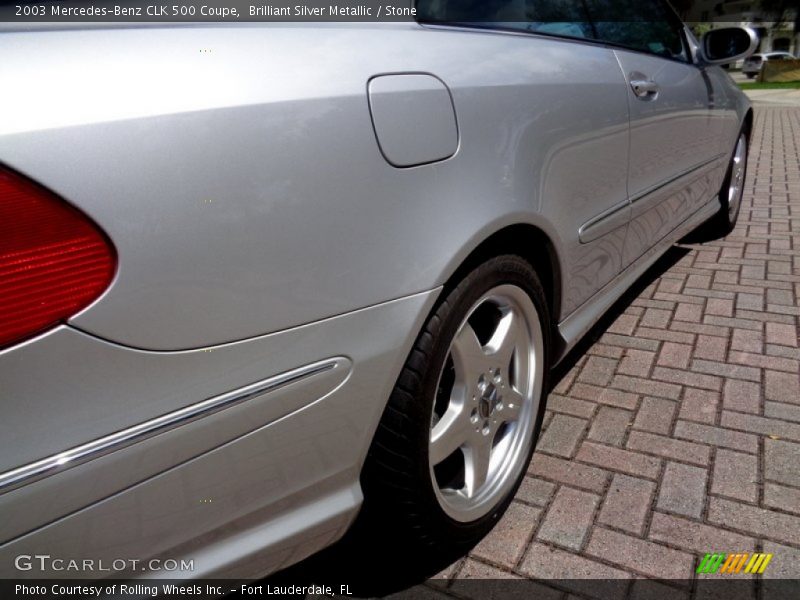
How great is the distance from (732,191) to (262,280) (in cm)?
422

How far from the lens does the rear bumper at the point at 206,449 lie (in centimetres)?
91

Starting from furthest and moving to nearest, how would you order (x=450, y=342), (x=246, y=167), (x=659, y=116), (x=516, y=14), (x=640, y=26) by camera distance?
(x=640, y=26), (x=659, y=116), (x=516, y=14), (x=450, y=342), (x=246, y=167)

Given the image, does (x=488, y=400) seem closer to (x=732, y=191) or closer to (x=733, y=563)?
(x=733, y=563)

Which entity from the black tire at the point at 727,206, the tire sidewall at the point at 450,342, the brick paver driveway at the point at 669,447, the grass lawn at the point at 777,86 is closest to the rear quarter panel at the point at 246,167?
the tire sidewall at the point at 450,342

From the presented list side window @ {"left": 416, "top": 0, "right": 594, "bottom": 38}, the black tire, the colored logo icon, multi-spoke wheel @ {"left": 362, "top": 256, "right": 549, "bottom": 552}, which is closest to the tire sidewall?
multi-spoke wheel @ {"left": 362, "top": 256, "right": 549, "bottom": 552}

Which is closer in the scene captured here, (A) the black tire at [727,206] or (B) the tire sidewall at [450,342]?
(B) the tire sidewall at [450,342]

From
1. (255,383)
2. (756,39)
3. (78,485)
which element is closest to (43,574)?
(78,485)

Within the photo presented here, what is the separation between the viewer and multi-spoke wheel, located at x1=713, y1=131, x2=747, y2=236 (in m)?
4.35

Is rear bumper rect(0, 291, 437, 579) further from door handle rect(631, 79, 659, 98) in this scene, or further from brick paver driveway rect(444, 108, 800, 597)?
door handle rect(631, 79, 659, 98)

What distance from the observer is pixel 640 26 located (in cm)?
291

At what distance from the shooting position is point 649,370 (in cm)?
276

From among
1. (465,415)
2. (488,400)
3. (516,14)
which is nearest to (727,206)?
(516,14)

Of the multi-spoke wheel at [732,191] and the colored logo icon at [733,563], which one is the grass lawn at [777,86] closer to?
the multi-spoke wheel at [732,191]

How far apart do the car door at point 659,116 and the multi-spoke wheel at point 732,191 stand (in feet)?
2.61
